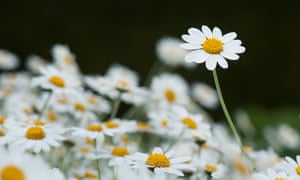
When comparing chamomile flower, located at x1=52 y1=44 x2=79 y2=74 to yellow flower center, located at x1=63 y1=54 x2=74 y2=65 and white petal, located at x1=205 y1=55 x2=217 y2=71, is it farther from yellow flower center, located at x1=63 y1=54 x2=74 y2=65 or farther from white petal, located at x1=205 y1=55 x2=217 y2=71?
white petal, located at x1=205 y1=55 x2=217 y2=71

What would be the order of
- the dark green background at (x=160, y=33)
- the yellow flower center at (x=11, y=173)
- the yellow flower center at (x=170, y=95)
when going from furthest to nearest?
1. the dark green background at (x=160, y=33)
2. the yellow flower center at (x=170, y=95)
3. the yellow flower center at (x=11, y=173)

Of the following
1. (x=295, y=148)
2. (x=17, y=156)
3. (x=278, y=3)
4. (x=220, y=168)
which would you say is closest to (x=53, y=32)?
(x=278, y=3)

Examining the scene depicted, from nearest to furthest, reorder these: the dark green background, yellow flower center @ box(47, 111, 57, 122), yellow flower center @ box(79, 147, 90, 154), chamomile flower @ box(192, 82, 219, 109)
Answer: yellow flower center @ box(79, 147, 90, 154), yellow flower center @ box(47, 111, 57, 122), chamomile flower @ box(192, 82, 219, 109), the dark green background

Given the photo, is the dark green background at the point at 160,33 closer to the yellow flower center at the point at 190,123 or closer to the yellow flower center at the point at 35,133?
the yellow flower center at the point at 190,123

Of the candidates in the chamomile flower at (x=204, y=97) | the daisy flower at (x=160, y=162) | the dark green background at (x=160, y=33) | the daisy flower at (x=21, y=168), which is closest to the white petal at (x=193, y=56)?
the daisy flower at (x=160, y=162)

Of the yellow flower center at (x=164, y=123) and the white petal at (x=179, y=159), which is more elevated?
the yellow flower center at (x=164, y=123)

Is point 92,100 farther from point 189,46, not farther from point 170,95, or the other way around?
point 189,46

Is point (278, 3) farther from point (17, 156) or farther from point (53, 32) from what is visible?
point (17, 156)

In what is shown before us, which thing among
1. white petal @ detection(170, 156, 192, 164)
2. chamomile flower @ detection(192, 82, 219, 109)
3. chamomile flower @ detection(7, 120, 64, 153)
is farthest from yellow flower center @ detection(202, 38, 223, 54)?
chamomile flower @ detection(192, 82, 219, 109)
